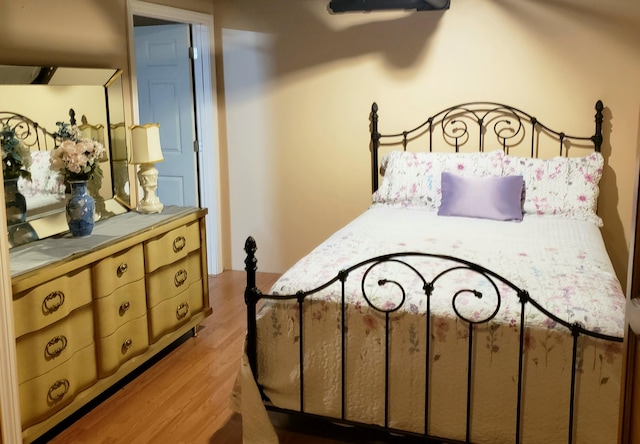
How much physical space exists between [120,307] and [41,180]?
2.31ft

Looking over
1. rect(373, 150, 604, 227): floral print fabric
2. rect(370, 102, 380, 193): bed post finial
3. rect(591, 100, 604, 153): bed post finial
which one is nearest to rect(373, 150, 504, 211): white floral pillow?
rect(373, 150, 604, 227): floral print fabric

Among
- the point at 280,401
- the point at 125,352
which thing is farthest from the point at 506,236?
the point at 125,352

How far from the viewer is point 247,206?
191 inches

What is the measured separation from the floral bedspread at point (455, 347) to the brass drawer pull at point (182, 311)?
1.01 metres

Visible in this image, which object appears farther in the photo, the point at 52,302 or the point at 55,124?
the point at 55,124

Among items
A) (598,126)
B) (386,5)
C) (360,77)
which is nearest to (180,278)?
(360,77)

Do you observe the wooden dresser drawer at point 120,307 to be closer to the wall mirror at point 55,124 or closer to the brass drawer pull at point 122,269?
the brass drawer pull at point 122,269

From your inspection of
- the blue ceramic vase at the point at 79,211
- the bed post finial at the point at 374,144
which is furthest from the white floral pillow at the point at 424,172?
the blue ceramic vase at the point at 79,211

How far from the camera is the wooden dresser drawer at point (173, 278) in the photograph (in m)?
3.28

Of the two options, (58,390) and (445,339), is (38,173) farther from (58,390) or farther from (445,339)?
(445,339)

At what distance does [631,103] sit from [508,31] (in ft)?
2.73

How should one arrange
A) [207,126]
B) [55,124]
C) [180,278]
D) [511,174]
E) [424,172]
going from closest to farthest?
[55,124]
[180,278]
[511,174]
[424,172]
[207,126]

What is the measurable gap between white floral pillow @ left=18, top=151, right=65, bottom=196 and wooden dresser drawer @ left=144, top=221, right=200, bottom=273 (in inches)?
20.2

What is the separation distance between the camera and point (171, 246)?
11.2 ft
